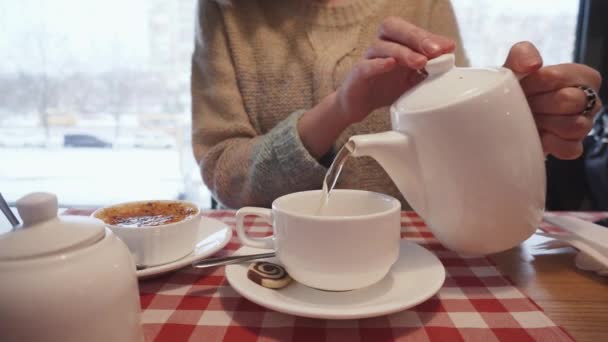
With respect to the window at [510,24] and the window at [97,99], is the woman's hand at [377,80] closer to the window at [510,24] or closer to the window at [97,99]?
the window at [510,24]

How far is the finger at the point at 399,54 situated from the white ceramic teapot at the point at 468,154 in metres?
0.05

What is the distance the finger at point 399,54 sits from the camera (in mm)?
521

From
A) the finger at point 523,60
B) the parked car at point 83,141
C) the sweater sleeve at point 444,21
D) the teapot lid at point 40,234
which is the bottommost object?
the parked car at point 83,141

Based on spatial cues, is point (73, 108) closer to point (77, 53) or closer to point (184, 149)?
point (77, 53)

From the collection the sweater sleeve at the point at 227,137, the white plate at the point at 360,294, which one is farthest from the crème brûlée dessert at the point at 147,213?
the sweater sleeve at the point at 227,137

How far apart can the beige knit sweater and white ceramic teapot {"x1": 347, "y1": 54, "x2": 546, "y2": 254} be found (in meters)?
0.45

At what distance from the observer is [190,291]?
48cm

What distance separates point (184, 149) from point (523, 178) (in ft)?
5.55

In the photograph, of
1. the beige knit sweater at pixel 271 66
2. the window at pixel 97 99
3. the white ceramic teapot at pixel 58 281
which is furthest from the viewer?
the window at pixel 97 99

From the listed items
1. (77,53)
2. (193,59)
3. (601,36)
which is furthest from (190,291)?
(601,36)

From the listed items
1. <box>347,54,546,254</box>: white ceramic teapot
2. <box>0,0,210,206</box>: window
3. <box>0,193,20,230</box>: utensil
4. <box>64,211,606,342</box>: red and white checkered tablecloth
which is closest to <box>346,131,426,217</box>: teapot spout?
<box>347,54,546,254</box>: white ceramic teapot

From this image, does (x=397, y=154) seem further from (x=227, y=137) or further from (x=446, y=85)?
(x=227, y=137)

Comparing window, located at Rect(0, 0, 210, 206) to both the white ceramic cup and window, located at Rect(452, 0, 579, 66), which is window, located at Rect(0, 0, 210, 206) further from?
the white ceramic cup

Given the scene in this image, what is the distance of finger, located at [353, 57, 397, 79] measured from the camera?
573 mm
